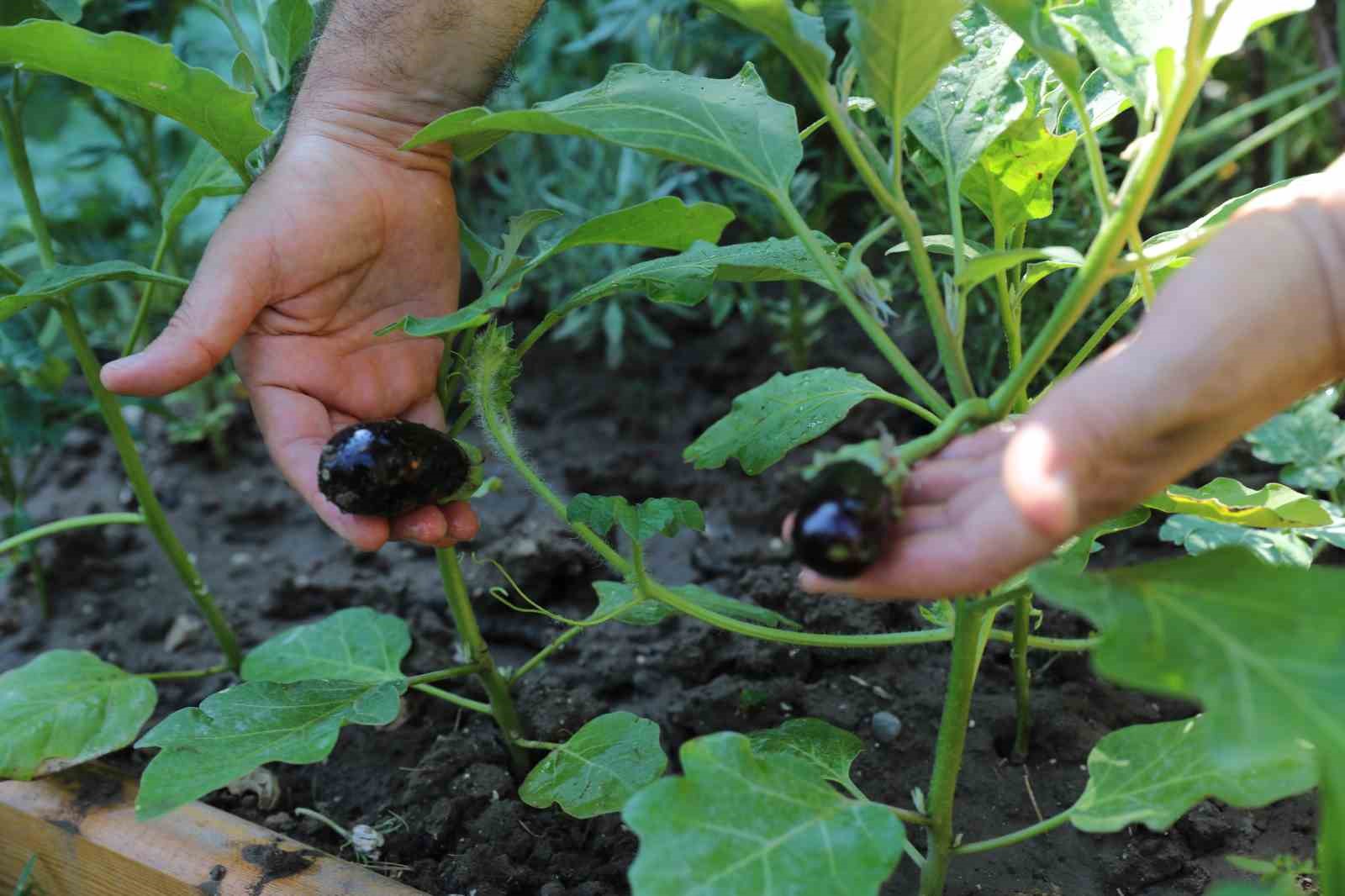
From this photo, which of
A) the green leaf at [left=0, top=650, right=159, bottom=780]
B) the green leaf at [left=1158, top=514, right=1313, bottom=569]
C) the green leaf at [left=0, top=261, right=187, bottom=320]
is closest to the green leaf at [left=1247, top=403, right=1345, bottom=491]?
the green leaf at [left=1158, top=514, right=1313, bottom=569]

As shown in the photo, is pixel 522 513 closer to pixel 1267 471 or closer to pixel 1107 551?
pixel 1107 551

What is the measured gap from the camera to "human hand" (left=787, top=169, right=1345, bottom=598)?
0.95 meters

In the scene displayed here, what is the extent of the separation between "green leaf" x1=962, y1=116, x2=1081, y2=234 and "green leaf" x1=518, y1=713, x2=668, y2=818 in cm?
80

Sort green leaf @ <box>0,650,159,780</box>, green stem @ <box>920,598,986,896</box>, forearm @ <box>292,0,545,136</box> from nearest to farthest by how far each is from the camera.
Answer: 1. green stem @ <box>920,598,986,896</box>
2. green leaf @ <box>0,650,159,780</box>
3. forearm @ <box>292,0,545,136</box>

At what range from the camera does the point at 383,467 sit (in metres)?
1.46

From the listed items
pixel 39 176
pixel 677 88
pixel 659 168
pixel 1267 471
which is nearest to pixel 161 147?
pixel 39 176

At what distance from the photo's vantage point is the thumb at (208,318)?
1.54 metres

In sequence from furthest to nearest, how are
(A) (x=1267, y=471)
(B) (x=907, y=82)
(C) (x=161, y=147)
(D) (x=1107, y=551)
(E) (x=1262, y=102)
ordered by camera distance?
(C) (x=161, y=147) → (E) (x=1262, y=102) → (A) (x=1267, y=471) → (D) (x=1107, y=551) → (B) (x=907, y=82)

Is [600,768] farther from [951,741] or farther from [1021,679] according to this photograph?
[1021,679]

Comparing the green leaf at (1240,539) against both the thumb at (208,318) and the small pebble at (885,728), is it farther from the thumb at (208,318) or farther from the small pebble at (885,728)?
the thumb at (208,318)

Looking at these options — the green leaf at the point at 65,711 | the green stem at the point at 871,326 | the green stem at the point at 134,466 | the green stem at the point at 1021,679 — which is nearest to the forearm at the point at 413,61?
the green stem at the point at 134,466

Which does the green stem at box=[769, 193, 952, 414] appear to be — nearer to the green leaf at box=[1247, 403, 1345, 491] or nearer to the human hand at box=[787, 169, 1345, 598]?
the human hand at box=[787, 169, 1345, 598]

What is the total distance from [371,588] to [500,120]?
1367 mm

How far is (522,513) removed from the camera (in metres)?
2.58
